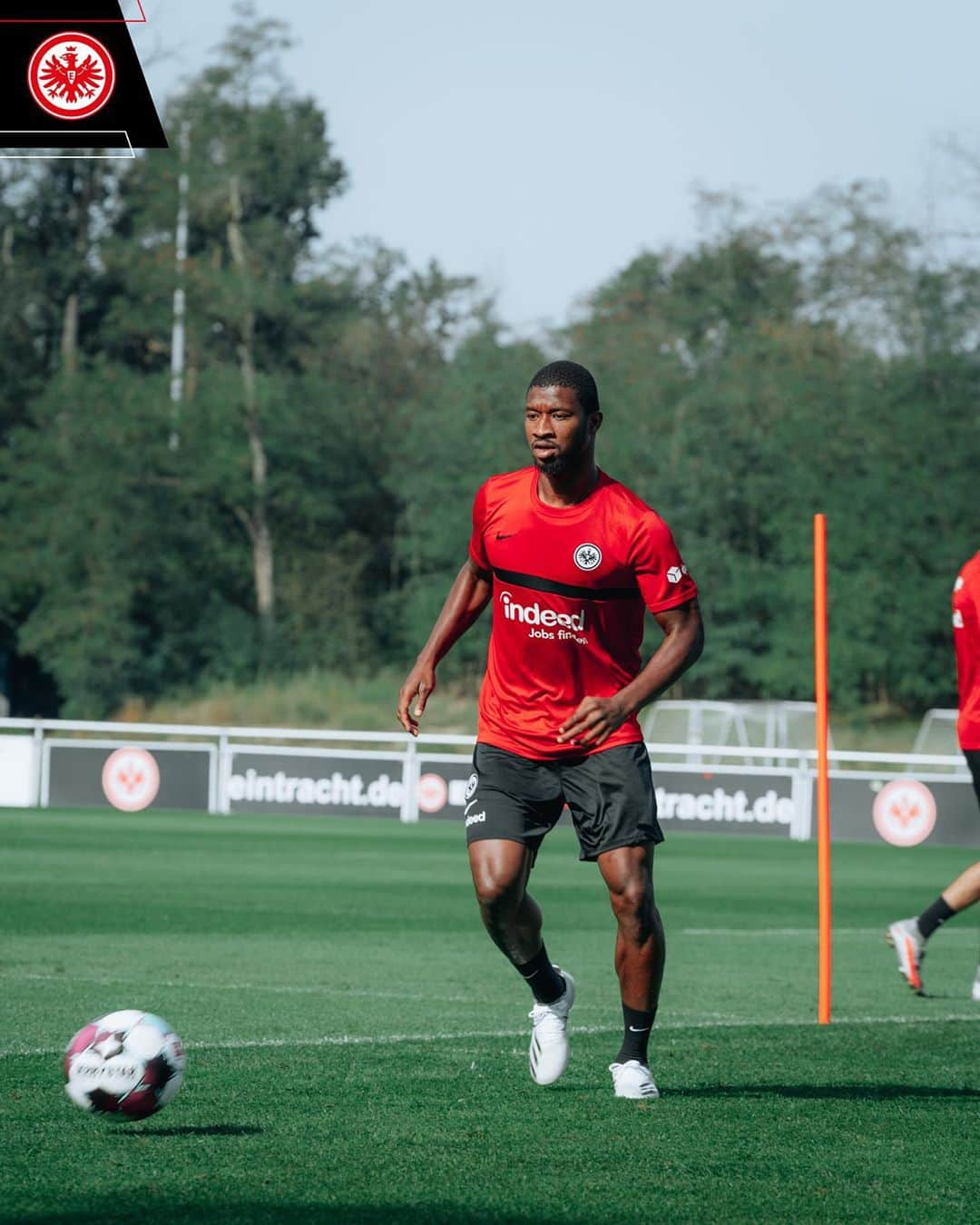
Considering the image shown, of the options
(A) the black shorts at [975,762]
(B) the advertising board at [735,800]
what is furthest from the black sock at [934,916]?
(B) the advertising board at [735,800]

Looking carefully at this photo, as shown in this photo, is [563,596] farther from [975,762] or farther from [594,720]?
[975,762]

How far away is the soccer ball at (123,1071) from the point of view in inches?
233

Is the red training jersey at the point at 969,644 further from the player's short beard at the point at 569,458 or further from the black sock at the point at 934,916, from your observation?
the player's short beard at the point at 569,458

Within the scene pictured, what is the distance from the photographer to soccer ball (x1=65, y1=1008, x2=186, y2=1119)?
5.92 m

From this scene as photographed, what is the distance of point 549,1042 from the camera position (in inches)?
278

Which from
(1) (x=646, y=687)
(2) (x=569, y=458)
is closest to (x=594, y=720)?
(1) (x=646, y=687)

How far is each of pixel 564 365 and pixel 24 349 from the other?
56561 millimetres

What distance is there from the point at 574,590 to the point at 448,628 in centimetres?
67

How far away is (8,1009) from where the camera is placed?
29.3 ft

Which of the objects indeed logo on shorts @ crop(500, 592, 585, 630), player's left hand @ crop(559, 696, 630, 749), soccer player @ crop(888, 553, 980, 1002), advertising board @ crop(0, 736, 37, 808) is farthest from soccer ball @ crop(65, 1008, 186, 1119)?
advertising board @ crop(0, 736, 37, 808)

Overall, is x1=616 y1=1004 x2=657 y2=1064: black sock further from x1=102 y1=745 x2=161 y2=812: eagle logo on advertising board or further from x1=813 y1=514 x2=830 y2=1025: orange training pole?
x1=102 y1=745 x2=161 y2=812: eagle logo on advertising board

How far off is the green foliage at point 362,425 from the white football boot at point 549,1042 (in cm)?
4304

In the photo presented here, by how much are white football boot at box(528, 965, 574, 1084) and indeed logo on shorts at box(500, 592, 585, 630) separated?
4.56 ft

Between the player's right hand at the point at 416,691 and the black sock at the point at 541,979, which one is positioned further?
the player's right hand at the point at 416,691
